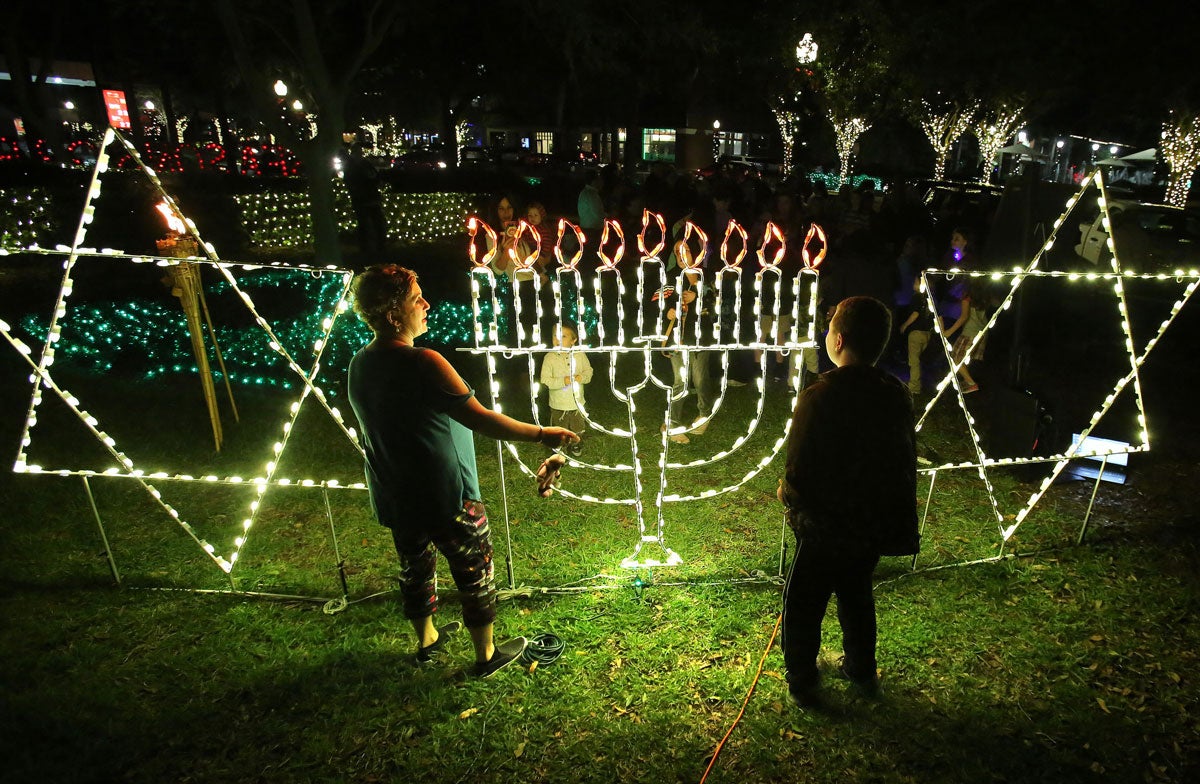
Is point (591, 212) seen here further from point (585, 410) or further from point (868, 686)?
point (868, 686)

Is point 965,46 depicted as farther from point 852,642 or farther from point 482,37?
point 852,642

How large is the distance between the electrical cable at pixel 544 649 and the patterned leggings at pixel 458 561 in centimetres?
44

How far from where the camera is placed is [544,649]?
387 cm

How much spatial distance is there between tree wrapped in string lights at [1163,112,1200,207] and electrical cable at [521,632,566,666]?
2938 cm

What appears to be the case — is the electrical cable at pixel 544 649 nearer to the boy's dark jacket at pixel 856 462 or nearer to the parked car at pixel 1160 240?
the boy's dark jacket at pixel 856 462

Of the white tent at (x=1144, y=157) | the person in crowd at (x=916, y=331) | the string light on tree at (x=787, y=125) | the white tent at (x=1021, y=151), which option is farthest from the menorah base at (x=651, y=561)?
the white tent at (x=1021, y=151)

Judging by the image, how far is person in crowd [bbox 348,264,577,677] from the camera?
121 inches

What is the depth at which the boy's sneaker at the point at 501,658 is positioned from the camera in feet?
12.1

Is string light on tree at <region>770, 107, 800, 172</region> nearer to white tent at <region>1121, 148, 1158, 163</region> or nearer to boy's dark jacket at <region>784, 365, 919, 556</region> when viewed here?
white tent at <region>1121, 148, 1158, 163</region>

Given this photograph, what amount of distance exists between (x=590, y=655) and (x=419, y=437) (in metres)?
1.62

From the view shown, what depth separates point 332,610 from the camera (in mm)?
4281

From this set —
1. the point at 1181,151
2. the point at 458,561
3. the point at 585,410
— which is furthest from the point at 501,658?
the point at 1181,151

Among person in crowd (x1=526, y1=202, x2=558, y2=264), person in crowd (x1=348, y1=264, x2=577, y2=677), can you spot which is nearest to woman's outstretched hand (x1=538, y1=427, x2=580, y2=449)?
person in crowd (x1=348, y1=264, x2=577, y2=677)

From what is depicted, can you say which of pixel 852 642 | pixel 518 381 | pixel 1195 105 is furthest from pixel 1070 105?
pixel 852 642
